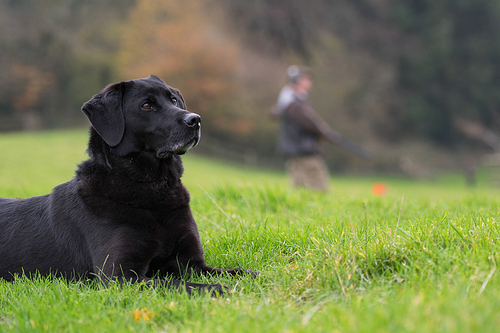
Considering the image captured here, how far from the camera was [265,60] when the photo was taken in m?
37.7

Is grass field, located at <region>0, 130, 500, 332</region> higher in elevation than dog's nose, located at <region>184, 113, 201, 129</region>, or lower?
lower

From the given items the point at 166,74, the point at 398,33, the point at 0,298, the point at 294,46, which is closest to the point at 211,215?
the point at 0,298

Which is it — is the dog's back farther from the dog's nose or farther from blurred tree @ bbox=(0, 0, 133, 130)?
blurred tree @ bbox=(0, 0, 133, 130)

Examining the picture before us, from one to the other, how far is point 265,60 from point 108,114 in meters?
35.4

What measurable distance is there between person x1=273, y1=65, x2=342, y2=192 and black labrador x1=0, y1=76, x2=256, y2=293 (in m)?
6.18

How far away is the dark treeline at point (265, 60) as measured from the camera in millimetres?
33812

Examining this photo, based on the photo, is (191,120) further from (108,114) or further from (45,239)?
(45,239)

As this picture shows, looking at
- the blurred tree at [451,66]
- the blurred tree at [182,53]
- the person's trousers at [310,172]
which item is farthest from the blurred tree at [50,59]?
the blurred tree at [451,66]

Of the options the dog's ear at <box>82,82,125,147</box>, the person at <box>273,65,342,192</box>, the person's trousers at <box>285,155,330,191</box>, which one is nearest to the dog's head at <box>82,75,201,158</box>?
the dog's ear at <box>82,82,125,147</box>

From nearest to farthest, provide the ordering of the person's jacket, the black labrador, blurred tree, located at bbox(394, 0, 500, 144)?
the black labrador < the person's jacket < blurred tree, located at bbox(394, 0, 500, 144)

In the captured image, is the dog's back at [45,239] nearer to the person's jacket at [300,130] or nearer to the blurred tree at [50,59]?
the person's jacket at [300,130]

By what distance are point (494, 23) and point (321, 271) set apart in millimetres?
51521

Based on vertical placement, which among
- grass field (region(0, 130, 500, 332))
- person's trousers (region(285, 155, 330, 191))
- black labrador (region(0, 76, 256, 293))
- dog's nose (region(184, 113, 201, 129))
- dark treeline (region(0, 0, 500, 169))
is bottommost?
person's trousers (region(285, 155, 330, 191))

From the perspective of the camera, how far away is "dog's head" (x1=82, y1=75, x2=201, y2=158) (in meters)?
3.35
